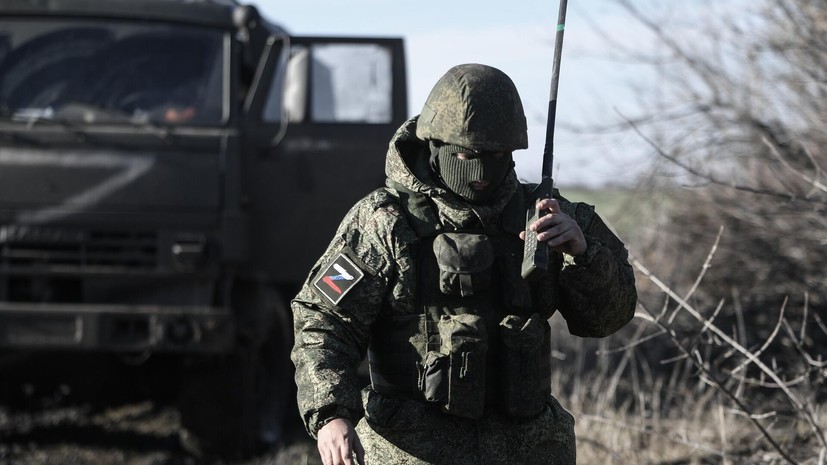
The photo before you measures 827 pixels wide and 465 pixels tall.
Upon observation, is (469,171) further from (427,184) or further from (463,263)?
(463,263)

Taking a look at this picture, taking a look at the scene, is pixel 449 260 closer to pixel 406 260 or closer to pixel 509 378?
pixel 406 260

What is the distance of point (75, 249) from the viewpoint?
6.20 metres

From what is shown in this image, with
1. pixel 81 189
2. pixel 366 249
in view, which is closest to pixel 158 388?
pixel 81 189

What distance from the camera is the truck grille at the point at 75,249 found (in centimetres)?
614

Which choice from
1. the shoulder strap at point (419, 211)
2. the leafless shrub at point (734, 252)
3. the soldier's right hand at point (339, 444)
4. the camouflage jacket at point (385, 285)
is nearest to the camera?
the soldier's right hand at point (339, 444)

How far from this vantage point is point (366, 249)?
301cm

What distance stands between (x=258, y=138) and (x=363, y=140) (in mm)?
572

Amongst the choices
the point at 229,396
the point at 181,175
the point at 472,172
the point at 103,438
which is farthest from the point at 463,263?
the point at 103,438

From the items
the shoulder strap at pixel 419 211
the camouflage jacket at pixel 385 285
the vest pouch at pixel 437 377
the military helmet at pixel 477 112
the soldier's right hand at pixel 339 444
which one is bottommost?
the soldier's right hand at pixel 339 444

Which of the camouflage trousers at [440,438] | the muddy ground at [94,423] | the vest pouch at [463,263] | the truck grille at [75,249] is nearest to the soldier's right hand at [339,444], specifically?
the camouflage trousers at [440,438]

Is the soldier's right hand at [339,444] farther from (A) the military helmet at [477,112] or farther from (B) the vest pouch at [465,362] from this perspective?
(A) the military helmet at [477,112]

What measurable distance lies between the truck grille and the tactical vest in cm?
339

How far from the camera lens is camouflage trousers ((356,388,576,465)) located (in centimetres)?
298

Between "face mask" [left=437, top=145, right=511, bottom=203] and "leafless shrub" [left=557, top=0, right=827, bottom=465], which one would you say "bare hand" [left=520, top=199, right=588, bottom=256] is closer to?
"face mask" [left=437, top=145, right=511, bottom=203]
